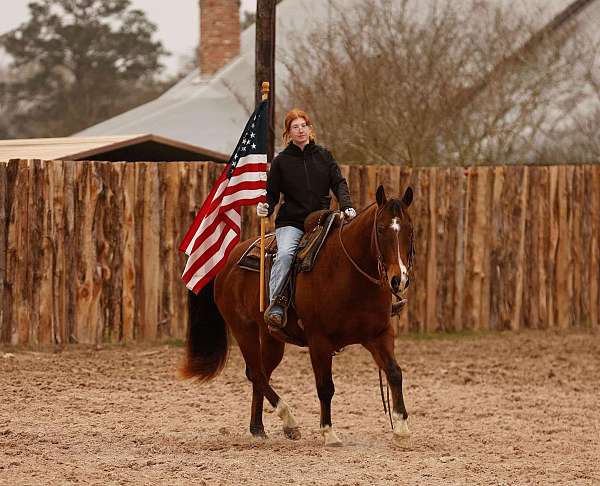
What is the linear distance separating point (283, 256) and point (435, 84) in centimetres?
1200

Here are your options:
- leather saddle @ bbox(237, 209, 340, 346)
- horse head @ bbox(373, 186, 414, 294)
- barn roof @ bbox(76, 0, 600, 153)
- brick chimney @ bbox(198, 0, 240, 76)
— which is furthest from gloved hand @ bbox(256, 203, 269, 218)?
brick chimney @ bbox(198, 0, 240, 76)

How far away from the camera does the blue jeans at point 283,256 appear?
8898 mm

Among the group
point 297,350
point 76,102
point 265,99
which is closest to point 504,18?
point 297,350

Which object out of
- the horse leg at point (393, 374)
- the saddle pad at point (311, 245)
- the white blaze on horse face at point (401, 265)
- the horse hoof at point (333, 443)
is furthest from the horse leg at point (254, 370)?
the white blaze on horse face at point (401, 265)

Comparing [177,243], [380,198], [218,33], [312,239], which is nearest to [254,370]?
[312,239]

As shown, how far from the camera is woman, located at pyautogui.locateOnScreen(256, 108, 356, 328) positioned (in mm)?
8961

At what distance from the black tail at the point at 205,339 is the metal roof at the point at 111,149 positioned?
5.57m

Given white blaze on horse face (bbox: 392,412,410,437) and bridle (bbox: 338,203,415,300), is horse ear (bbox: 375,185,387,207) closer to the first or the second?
bridle (bbox: 338,203,415,300)

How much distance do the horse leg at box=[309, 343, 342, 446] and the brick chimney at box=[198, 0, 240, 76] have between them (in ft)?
67.0

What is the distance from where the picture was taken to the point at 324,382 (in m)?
8.67

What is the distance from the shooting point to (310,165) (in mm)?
9047

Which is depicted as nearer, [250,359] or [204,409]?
[250,359]

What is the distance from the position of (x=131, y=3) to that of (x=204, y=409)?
129ft

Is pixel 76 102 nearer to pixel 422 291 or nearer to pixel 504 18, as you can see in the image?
pixel 504 18
